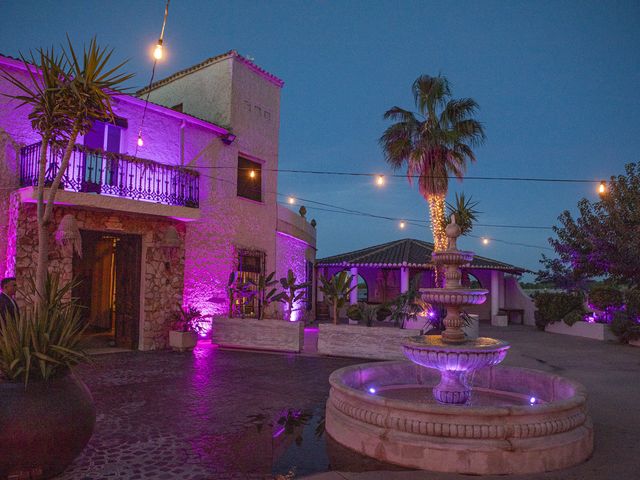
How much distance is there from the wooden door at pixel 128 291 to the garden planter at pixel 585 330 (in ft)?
50.2

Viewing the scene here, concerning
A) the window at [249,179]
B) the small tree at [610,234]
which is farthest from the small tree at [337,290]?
the small tree at [610,234]

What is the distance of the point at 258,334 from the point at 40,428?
9.01 meters

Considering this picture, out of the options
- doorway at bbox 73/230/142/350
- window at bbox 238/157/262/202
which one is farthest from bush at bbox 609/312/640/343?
doorway at bbox 73/230/142/350

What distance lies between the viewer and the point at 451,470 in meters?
4.27

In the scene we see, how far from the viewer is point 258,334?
41.6 ft

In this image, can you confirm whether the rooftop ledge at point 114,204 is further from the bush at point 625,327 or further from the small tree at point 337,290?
the bush at point 625,327

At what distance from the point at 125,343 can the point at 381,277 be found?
15.9 metres

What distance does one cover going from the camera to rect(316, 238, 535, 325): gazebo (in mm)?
22656

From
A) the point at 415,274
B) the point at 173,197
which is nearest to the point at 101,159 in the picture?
the point at 173,197

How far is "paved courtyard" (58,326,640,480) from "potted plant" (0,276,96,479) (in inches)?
18.0

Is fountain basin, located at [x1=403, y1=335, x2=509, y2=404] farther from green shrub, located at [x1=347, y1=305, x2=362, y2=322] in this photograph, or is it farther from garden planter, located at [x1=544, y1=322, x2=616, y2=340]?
garden planter, located at [x1=544, y1=322, x2=616, y2=340]

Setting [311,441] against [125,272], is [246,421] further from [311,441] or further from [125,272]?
[125,272]

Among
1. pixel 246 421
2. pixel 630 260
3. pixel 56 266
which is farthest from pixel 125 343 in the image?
pixel 630 260

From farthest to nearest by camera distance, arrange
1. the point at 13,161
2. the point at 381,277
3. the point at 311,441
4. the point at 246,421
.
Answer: the point at 381,277, the point at 13,161, the point at 246,421, the point at 311,441
